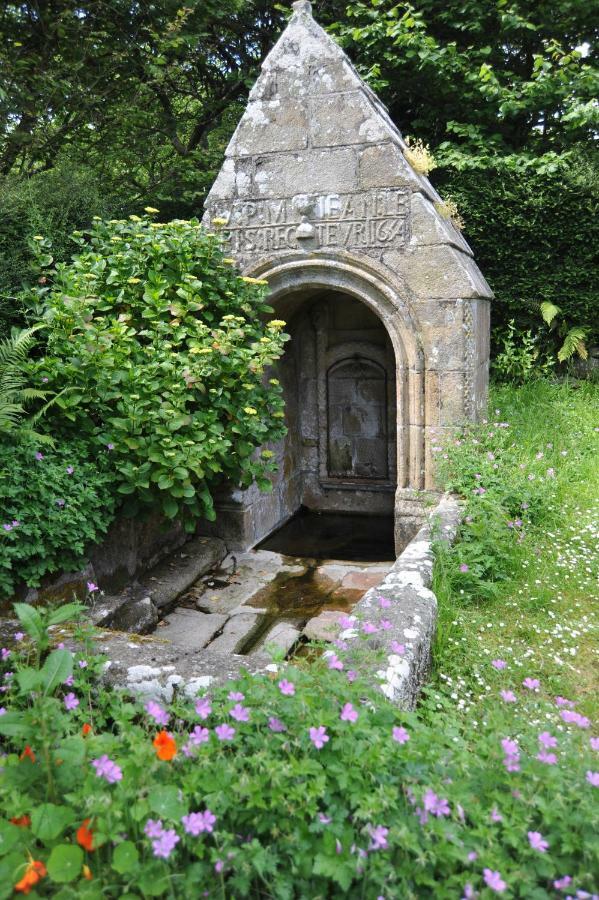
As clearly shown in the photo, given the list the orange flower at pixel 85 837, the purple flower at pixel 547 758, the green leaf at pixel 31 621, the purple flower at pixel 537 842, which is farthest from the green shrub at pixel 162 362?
the purple flower at pixel 537 842

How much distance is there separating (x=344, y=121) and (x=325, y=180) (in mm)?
468

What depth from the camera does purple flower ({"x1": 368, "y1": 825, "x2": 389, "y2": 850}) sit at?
143cm

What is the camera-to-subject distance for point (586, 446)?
5879 millimetres

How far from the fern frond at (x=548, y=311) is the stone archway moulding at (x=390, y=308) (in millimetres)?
3069

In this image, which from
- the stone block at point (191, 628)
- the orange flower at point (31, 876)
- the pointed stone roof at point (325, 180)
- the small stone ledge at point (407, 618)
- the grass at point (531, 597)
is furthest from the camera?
the pointed stone roof at point (325, 180)

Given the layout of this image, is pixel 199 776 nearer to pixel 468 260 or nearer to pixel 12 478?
pixel 12 478

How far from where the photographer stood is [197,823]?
56.2 inches

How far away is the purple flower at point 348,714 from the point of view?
1.65 metres

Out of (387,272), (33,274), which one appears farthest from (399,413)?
(33,274)

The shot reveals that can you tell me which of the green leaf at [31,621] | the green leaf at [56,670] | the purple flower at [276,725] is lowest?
the purple flower at [276,725]

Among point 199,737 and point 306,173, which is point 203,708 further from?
point 306,173

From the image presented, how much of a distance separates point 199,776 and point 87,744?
1.01 feet

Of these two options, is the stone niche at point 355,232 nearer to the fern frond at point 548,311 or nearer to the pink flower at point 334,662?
the fern frond at point 548,311

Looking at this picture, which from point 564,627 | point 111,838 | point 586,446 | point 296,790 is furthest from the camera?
point 586,446
